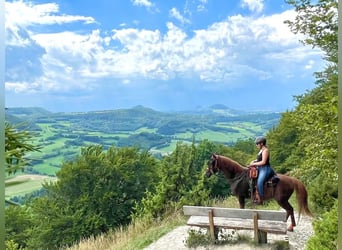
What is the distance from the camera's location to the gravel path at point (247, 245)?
2463mm

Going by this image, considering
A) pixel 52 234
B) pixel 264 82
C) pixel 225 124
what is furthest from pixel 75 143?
pixel 264 82

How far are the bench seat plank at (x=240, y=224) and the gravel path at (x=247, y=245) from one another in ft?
0.23

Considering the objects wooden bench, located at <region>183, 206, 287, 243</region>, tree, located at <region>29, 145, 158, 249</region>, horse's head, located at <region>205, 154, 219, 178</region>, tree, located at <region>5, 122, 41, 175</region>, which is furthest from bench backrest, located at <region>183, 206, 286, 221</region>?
tree, located at <region>5, 122, 41, 175</region>

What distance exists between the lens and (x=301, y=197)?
99.0 inches

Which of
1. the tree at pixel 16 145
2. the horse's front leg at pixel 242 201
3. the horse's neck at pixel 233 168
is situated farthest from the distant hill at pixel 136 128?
the tree at pixel 16 145

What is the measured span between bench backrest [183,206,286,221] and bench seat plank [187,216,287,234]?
22 mm

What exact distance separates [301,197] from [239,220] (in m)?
0.38

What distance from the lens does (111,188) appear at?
9.54 feet

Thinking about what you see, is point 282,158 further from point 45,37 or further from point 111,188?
point 45,37

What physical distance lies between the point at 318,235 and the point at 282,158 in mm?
612

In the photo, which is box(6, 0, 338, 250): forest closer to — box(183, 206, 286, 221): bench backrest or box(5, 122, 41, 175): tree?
box(183, 206, 286, 221): bench backrest

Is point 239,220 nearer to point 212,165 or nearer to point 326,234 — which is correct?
point 212,165

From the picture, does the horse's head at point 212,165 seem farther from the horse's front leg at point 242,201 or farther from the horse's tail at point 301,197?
the horse's tail at point 301,197

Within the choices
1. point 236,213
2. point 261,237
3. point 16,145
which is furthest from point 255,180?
point 16,145
